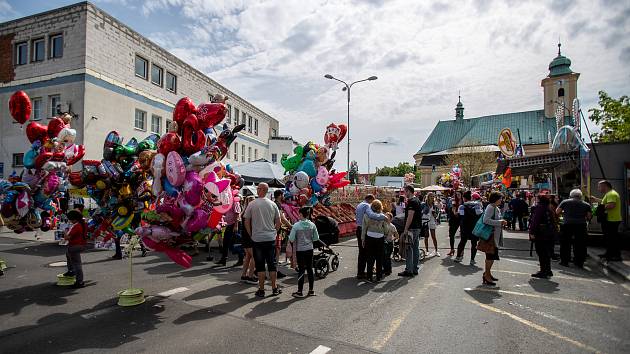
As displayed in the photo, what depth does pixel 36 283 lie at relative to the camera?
7008 mm

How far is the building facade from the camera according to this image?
54688 mm

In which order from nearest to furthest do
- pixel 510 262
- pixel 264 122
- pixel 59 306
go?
pixel 59 306
pixel 510 262
pixel 264 122

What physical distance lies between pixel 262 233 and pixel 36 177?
5.35m

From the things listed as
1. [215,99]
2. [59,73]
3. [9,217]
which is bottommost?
[9,217]

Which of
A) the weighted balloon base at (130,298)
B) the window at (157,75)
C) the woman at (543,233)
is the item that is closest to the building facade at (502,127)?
the window at (157,75)

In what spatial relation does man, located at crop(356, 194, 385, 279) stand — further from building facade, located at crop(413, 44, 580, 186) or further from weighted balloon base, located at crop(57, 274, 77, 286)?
building facade, located at crop(413, 44, 580, 186)

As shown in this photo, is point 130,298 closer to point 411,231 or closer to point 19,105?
point 19,105

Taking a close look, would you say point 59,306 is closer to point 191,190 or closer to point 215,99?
point 191,190

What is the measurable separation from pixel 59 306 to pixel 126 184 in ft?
7.53

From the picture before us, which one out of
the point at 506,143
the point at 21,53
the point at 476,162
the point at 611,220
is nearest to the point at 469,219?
the point at 611,220

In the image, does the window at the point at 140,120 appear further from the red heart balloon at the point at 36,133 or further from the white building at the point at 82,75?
the red heart balloon at the point at 36,133

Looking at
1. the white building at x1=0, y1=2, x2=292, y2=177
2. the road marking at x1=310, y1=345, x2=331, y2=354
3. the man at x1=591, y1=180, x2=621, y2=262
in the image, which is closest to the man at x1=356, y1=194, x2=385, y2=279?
the road marking at x1=310, y1=345, x2=331, y2=354

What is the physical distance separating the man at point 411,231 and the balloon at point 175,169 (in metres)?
4.75

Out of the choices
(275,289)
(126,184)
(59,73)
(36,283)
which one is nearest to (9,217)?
(36,283)
